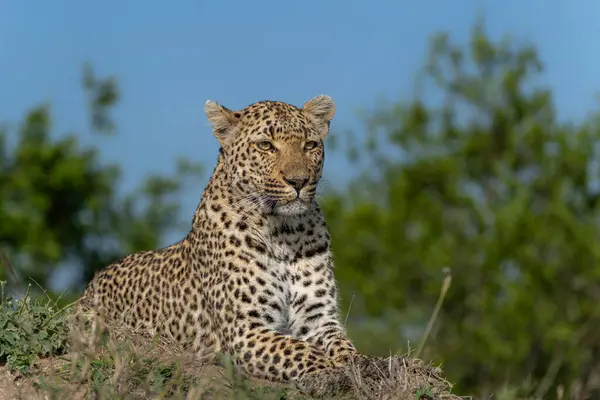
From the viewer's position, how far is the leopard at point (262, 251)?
10227 mm

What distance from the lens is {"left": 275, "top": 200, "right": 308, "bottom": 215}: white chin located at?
10.2 m

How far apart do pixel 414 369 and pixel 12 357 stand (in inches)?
147

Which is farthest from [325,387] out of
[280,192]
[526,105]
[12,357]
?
[526,105]

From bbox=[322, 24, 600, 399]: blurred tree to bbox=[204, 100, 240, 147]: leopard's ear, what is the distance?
2575cm

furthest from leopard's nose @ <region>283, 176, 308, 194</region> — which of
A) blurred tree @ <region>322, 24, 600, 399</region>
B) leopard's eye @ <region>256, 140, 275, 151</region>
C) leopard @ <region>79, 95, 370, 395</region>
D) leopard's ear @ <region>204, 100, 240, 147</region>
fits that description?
blurred tree @ <region>322, 24, 600, 399</region>

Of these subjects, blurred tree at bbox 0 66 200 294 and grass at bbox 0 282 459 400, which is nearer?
grass at bbox 0 282 459 400

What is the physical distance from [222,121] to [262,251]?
1.47 metres

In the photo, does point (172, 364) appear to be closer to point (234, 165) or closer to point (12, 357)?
point (12, 357)

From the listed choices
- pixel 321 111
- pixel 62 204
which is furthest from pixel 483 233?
pixel 321 111

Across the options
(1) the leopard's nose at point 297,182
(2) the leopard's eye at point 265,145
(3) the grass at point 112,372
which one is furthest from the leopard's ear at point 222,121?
(3) the grass at point 112,372

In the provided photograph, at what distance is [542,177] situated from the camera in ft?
137

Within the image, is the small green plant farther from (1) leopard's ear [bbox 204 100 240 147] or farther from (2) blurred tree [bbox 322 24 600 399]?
(2) blurred tree [bbox 322 24 600 399]

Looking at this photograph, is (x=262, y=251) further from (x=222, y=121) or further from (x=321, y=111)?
(x=321, y=111)

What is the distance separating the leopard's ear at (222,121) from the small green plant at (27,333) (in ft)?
8.08
